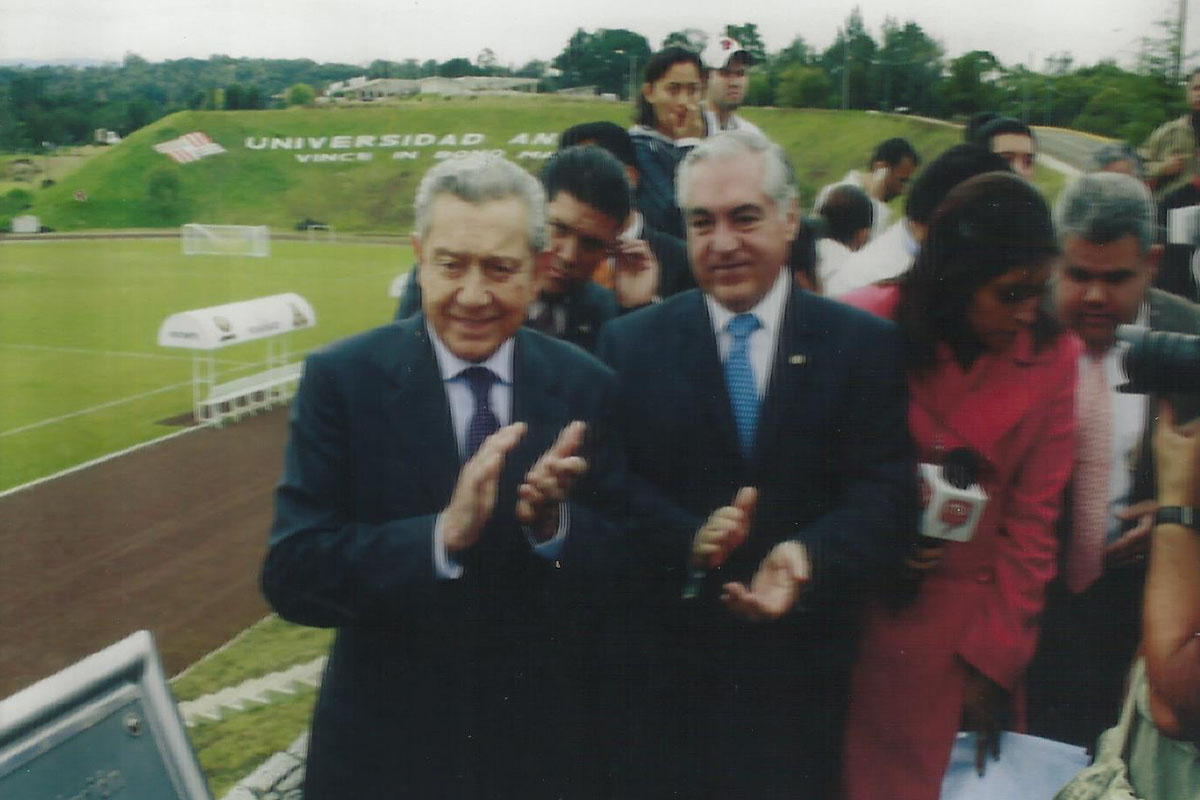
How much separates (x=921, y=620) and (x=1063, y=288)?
2.31 ft

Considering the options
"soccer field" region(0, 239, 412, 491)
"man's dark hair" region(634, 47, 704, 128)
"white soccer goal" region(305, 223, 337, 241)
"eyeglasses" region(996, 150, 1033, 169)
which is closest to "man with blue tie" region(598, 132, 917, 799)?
"soccer field" region(0, 239, 412, 491)

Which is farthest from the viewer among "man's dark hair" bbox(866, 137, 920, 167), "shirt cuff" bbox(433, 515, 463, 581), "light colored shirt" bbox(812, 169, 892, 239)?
"light colored shirt" bbox(812, 169, 892, 239)

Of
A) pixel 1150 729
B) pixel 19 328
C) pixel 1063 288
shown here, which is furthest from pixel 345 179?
pixel 1150 729

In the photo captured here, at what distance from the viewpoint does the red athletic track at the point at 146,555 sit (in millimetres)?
5105

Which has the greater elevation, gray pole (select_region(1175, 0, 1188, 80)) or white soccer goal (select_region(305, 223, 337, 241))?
gray pole (select_region(1175, 0, 1188, 80))

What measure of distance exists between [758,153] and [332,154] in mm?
1642

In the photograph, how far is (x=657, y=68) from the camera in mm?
2562

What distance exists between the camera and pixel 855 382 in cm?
186

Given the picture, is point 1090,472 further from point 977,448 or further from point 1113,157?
point 1113,157

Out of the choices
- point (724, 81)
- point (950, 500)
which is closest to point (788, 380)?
point (950, 500)

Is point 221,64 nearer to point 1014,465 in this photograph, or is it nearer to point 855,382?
point 855,382

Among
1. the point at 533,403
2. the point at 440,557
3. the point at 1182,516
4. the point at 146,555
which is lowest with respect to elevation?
the point at 146,555

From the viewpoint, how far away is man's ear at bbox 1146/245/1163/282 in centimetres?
203

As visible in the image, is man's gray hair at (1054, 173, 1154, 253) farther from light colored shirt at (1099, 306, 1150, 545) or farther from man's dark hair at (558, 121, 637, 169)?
man's dark hair at (558, 121, 637, 169)
